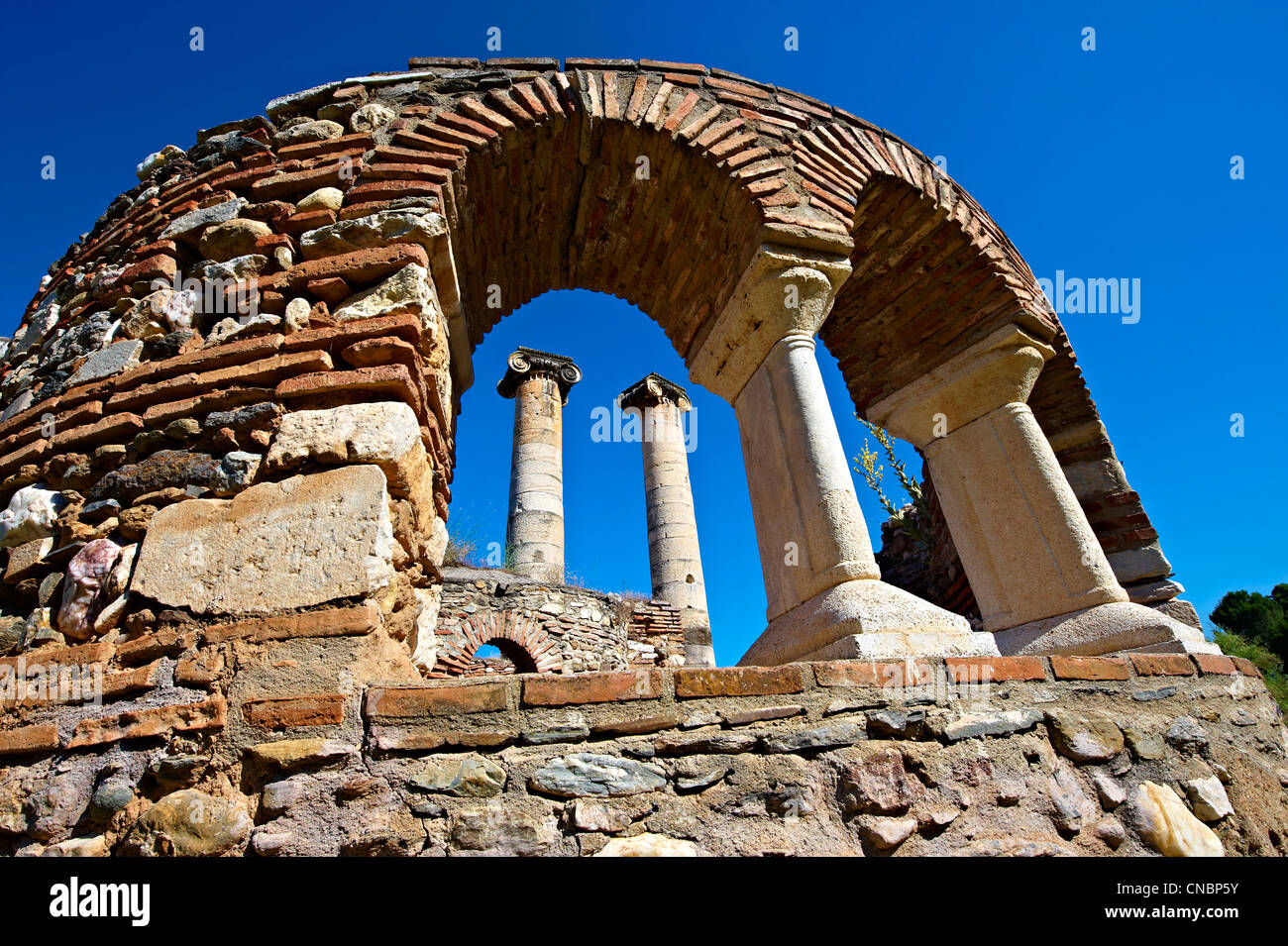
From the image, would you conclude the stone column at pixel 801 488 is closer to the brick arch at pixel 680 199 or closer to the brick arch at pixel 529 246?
the brick arch at pixel 529 246

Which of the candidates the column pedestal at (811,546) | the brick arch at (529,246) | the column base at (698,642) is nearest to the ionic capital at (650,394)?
the column base at (698,642)

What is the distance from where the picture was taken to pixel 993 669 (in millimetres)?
1809

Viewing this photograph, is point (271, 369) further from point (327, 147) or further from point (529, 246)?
point (529, 246)

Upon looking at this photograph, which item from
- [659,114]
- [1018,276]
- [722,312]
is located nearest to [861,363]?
[1018,276]

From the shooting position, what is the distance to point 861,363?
380cm

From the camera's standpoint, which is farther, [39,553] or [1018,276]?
[1018,276]

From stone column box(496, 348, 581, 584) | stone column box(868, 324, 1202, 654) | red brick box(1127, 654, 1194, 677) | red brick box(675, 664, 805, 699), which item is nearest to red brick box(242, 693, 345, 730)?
red brick box(675, 664, 805, 699)

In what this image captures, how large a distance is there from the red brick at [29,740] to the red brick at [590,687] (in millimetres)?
1128

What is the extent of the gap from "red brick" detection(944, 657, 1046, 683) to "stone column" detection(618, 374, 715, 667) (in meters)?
7.72

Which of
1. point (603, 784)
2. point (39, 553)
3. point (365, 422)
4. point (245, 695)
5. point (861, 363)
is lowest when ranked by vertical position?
point (603, 784)

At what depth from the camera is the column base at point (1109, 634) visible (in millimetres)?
2350
